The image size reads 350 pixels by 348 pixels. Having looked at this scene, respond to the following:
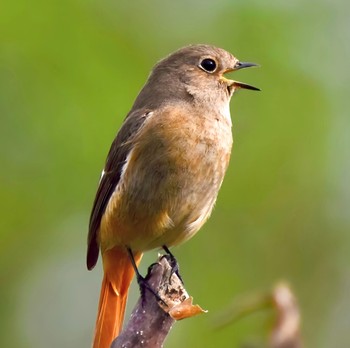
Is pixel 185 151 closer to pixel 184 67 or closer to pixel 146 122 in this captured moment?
pixel 146 122

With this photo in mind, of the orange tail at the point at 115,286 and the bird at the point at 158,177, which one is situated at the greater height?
the bird at the point at 158,177

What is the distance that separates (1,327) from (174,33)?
268cm

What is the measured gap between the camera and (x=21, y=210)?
23.1ft

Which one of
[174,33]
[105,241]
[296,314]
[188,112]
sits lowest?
[296,314]

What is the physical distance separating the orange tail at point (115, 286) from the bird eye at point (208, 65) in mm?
1144

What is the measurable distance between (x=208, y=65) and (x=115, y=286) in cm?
138

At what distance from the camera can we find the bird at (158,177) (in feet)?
16.4

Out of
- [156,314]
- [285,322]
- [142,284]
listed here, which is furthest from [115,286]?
[285,322]

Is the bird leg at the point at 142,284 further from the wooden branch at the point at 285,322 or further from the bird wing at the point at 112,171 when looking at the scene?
the wooden branch at the point at 285,322

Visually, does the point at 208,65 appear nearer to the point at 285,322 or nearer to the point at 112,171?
the point at 112,171

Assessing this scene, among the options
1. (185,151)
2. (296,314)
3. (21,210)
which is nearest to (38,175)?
(21,210)

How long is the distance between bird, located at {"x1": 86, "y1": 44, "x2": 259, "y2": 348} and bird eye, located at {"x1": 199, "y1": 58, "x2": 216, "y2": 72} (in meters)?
0.02

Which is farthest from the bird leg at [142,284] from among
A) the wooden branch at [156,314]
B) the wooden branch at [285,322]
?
the wooden branch at [285,322]

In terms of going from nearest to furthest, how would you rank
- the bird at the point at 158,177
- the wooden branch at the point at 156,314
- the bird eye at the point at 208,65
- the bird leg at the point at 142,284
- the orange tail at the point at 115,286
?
the wooden branch at the point at 156,314
the bird leg at the point at 142,284
the bird at the point at 158,177
the orange tail at the point at 115,286
the bird eye at the point at 208,65
